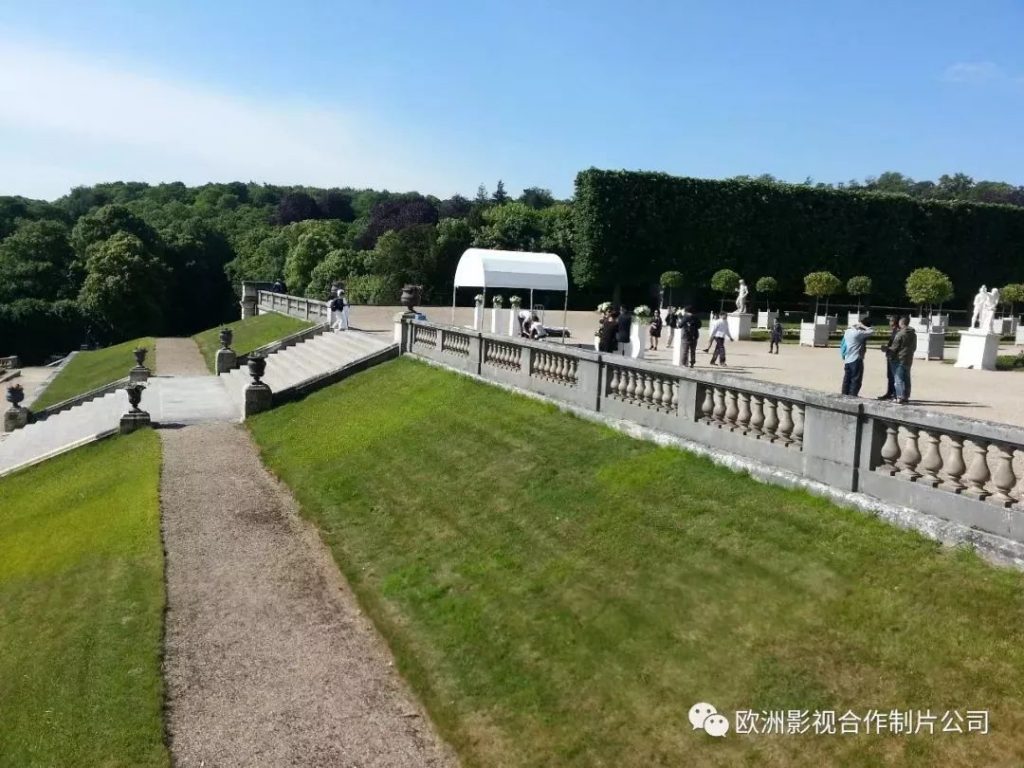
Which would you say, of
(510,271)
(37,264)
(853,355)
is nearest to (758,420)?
(853,355)

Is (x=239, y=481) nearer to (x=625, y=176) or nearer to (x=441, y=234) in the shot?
(x=625, y=176)

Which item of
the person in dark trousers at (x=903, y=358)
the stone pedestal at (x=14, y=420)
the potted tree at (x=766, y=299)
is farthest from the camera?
the potted tree at (x=766, y=299)

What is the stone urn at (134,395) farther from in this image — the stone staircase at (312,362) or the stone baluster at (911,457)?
the stone baluster at (911,457)

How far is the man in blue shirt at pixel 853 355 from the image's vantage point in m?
13.6

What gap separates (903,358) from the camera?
1352 cm

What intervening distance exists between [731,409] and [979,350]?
15.0 meters

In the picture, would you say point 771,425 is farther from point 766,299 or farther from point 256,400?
point 766,299

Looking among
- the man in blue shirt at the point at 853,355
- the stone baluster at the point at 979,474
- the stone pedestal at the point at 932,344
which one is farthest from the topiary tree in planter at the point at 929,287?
the stone baluster at the point at 979,474

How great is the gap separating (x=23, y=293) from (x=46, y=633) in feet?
213

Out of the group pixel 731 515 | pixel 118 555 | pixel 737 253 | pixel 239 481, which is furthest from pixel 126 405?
pixel 737 253

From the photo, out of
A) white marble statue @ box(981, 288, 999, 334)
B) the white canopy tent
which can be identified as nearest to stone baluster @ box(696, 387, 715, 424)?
the white canopy tent

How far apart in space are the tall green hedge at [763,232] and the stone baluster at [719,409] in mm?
37596

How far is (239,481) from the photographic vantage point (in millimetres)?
15445

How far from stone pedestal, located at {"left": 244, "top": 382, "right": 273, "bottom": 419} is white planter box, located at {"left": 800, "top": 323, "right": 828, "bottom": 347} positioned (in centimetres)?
1881
